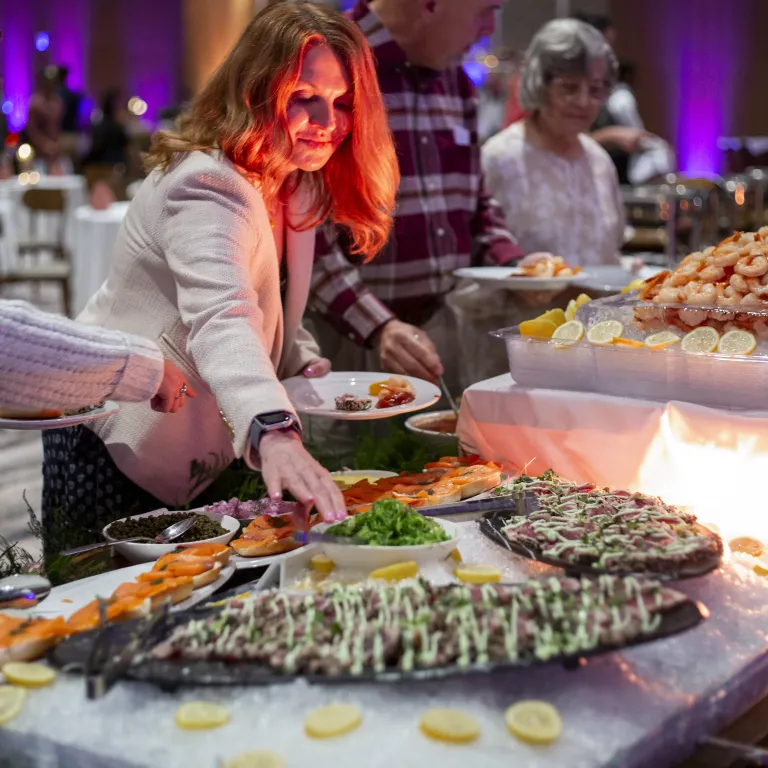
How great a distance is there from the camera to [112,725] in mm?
1077

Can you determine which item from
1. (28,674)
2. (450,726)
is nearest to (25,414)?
(28,674)

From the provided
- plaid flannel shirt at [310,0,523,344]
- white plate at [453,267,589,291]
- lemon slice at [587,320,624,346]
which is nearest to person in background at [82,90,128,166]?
plaid flannel shirt at [310,0,523,344]

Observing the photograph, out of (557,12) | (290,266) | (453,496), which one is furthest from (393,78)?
(557,12)

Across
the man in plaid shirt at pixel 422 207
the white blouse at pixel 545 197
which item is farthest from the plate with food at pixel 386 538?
the white blouse at pixel 545 197

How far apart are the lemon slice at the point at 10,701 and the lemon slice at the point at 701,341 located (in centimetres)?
119

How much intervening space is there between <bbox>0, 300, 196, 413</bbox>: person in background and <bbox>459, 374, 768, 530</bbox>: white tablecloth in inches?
28.0

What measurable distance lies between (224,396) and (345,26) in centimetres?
71

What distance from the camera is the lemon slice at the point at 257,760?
99cm

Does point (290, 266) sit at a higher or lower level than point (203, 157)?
lower

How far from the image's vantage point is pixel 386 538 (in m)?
1.41

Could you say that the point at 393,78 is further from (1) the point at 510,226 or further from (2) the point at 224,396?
(2) the point at 224,396

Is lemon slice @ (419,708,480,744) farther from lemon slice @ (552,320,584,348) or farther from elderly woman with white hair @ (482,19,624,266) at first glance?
elderly woman with white hair @ (482,19,624,266)

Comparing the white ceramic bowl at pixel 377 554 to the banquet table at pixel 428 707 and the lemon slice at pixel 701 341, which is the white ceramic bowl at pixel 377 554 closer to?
the banquet table at pixel 428 707

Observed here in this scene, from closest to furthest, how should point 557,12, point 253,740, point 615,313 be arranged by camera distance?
1. point 253,740
2. point 615,313
3. point 557,12
